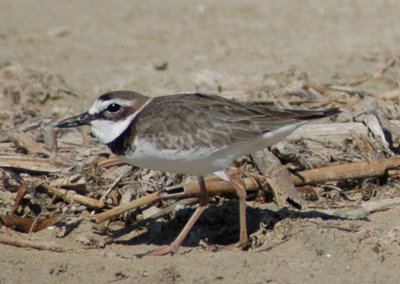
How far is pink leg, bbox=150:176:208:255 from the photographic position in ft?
22.7

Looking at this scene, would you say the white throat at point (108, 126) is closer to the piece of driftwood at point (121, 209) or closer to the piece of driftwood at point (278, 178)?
the piece of driftwood at point (121, 209)

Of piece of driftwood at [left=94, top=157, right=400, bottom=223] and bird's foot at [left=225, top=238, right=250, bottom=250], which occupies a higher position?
piece of driftwood at [left=94, top=157, right=400, bottom=223]

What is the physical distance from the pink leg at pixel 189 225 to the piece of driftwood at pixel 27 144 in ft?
5.01

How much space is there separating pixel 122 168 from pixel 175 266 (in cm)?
161

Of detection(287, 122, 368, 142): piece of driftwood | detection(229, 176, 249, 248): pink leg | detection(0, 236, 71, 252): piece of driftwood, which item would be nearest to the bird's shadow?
detection(229, 176, 249, 248): pink leg

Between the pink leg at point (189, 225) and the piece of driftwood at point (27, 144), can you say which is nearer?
A: the pink leg at point (189, 225)

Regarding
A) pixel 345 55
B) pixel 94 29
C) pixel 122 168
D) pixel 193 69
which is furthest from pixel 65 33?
pixel 122 168

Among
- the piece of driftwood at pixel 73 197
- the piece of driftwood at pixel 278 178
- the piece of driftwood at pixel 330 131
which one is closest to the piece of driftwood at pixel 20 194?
the piece of driftwood at pixel 73 197

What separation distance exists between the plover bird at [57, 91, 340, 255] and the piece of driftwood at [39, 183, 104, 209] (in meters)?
0.66

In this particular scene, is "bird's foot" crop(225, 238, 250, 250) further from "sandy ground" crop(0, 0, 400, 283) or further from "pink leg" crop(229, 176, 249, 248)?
"sandy ground" crop(0, 0, 400, 283)

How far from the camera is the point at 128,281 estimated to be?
626 cm

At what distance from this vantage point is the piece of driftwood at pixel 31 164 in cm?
775

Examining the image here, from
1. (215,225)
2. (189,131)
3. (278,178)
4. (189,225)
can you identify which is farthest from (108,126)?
(278,178)

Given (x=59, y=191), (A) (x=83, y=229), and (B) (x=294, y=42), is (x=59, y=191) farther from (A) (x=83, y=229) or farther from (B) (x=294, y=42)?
(B) (x=294, y=42)
